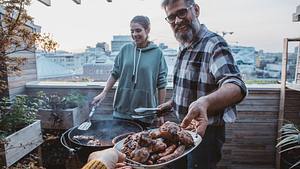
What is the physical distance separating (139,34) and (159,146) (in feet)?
4.41

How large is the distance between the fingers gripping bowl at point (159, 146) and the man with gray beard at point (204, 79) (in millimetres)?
87

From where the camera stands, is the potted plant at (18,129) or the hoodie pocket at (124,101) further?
the hoodie pocket at (124,101)

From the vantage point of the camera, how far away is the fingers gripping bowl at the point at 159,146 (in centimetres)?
89

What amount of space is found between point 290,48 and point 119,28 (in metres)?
1.88

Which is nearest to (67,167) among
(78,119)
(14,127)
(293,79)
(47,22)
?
(78,119)

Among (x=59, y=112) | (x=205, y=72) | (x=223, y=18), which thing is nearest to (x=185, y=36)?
(x=205, y=72)

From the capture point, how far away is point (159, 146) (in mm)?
974

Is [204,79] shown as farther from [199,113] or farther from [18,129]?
[18,129]

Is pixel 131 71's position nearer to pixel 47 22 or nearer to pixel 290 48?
pixel 47 22

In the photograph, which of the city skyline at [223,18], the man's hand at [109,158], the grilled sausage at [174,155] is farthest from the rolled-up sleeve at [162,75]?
the man's hand at [109,158]

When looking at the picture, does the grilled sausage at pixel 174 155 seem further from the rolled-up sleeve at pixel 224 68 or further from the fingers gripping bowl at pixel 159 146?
the rolled-up sleeve at pixel 224 68

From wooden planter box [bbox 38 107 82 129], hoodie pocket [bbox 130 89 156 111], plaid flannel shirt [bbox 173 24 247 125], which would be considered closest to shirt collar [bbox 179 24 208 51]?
plaid flannel shirt [bbox 173 24 247 125]

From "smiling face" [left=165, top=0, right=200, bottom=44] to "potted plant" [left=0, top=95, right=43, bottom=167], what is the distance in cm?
139

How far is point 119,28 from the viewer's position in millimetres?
2695
